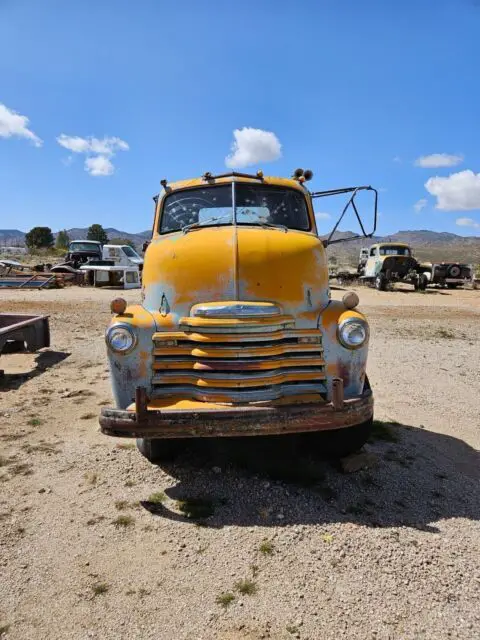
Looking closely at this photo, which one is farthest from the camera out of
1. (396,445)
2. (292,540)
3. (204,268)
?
(396,445)

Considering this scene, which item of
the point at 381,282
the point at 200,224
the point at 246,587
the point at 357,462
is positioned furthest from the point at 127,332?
the point at 381,282

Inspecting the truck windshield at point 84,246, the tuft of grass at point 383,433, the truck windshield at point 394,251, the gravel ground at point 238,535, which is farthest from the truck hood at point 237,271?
the truck windshield at point 84,246

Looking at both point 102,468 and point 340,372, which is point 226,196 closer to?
point 340,372

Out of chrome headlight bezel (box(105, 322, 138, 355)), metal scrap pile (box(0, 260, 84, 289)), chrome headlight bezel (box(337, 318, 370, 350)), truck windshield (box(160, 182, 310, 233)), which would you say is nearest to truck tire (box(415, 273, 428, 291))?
metal scrap pile (box(0, 260, 84, 289))

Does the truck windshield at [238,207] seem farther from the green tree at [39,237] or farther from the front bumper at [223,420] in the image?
the green tree at [39,237]

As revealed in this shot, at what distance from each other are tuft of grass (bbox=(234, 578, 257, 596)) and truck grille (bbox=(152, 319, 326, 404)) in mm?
1200

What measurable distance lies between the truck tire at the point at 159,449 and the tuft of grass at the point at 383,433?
2.08 metres

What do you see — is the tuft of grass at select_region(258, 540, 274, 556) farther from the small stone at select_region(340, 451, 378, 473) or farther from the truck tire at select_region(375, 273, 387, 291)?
the truck tire at select_region(375, 273, 387, 291)

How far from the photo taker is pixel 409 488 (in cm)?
387

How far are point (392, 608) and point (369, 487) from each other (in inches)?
52.9

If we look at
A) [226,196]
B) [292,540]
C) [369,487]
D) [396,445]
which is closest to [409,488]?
[369,487]

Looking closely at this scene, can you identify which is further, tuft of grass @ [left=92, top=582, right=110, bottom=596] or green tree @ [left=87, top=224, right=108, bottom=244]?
green tree @ [left=87, top=224, right=108, bottom=244]

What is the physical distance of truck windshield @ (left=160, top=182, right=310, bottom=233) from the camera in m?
4.90

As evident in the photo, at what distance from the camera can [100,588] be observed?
8.93ft
